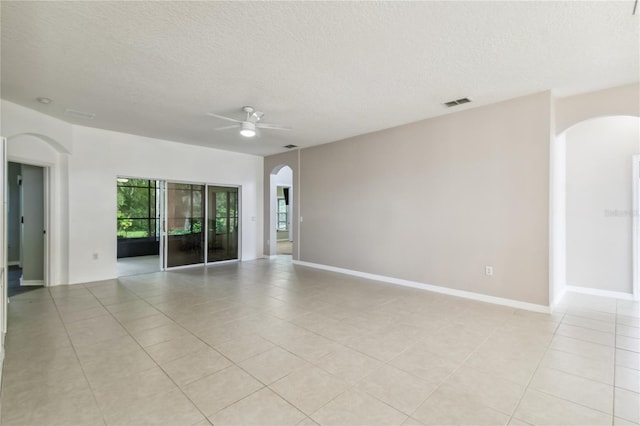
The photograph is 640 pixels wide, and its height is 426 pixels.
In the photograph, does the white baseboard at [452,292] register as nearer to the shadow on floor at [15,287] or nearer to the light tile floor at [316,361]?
the light tile floor at [316,361]

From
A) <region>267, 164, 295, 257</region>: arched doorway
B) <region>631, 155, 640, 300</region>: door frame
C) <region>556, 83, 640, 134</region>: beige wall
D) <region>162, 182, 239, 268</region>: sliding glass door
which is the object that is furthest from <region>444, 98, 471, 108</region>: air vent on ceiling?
<region>162, 182, 239, 268</region>: sliding glass door

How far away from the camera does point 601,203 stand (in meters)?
4.73

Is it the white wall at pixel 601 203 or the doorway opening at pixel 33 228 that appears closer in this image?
the white wall at pixel 601 203

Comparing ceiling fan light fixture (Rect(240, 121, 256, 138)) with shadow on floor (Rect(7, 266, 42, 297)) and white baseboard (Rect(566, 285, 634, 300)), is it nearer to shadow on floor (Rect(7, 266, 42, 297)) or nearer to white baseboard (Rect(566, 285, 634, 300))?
shadow on floor (Rect(7, 266, 42, 297))

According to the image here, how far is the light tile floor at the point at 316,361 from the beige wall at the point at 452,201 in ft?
2.05

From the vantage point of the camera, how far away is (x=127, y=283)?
5.55 meters

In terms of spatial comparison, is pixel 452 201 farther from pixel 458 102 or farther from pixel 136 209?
pixel 136 209

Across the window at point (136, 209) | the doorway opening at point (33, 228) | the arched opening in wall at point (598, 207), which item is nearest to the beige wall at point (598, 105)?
the arched opening in wall at point (598, 207)

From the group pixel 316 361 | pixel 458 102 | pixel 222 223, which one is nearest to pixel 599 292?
pixel 458 102

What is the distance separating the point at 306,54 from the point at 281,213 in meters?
11.1

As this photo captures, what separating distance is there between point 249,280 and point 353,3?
15.9 ft

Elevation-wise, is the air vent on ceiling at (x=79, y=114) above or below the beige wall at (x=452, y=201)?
above

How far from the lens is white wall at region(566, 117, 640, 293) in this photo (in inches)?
179

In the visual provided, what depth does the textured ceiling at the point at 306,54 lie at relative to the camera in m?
2.37
